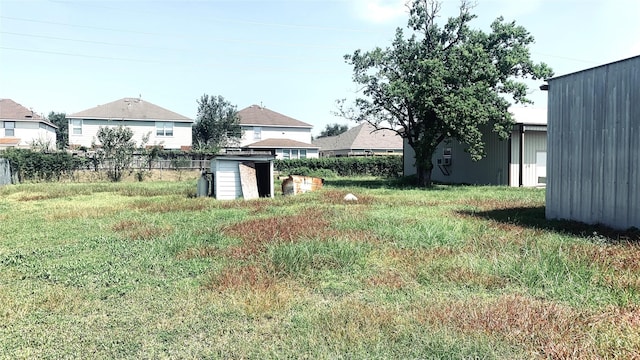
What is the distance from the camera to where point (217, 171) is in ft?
51.2

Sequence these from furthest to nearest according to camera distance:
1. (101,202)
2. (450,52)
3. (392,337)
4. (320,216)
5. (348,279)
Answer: (450,52) < (101,202) < (320,216) < (348,279) < (392,337)

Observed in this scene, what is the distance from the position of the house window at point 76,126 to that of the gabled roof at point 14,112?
19.1 ft

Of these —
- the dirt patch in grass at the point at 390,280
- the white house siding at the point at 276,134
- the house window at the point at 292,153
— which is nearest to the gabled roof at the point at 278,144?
the house window at the point at 292,153

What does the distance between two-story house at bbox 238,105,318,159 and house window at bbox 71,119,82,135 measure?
13.9 metres

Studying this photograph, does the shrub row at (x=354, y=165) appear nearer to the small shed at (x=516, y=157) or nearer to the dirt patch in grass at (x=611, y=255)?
the small shed at (x=516, y=157)

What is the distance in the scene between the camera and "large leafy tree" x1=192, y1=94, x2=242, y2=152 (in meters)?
39.4

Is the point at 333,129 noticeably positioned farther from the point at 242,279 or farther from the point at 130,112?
the point at 242,279

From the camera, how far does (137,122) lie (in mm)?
35625

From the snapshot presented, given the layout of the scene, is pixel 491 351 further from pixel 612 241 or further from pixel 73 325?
pixel 612 241

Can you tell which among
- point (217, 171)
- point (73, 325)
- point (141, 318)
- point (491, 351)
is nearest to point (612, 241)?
point (491, 351)

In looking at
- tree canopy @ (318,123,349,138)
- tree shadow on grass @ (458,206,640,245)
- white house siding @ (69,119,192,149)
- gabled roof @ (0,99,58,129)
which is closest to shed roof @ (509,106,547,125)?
tree shadow on grass @ (458,206,640,245)

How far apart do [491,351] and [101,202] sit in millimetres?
14362

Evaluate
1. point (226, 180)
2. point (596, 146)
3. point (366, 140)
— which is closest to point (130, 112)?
point (366, 140)

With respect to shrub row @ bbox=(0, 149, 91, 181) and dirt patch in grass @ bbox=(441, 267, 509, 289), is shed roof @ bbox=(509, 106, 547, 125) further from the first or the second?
shrub row @ bbox=(0, 149, 91, 181)
